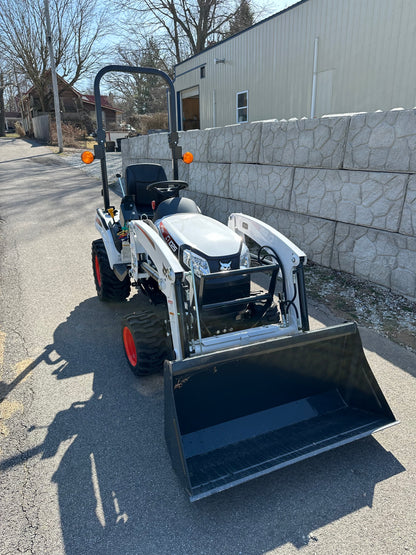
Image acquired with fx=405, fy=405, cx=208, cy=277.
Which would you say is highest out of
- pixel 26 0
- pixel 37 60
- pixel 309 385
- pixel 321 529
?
pixel 26 0

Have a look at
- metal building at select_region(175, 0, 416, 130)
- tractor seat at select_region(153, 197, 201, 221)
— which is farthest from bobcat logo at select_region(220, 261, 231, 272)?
metal building at select_region(175, 0, 416, 130)

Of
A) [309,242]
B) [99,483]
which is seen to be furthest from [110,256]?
[309,242]

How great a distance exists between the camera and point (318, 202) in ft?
18.6

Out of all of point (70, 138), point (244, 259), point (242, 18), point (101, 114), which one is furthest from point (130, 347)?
point (242, 18)

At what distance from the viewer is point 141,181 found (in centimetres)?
495

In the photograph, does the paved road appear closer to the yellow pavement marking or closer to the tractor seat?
the yellow pavement marking

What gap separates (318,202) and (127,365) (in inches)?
142

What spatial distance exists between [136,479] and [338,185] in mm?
4387

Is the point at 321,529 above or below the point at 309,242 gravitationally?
below

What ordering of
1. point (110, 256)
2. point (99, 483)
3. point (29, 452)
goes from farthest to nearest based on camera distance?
point (110, 256), point (29, 452), point (99, 483)

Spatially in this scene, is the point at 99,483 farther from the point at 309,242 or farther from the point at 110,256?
the point at 309,242

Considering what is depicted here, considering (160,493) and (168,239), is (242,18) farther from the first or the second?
(160,493)

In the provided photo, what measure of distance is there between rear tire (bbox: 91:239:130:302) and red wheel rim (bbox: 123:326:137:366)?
1.17 meters

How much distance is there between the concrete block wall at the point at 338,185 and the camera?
4.58m
